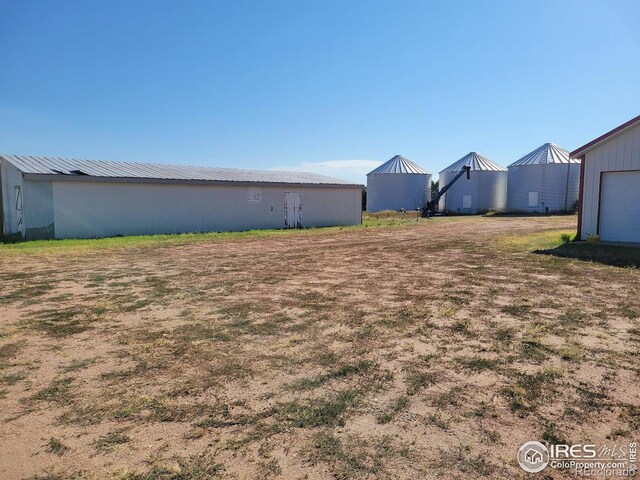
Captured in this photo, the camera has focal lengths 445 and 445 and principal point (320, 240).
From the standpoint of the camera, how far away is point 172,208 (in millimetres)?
21688

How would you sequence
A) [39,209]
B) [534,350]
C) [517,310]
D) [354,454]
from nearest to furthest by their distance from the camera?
[354,454] → [534,350] → [517,310] → [39,209]

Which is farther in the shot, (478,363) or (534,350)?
(534,350)

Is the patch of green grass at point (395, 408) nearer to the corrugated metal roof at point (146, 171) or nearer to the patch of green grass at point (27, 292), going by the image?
the patch of green grass at point (27, 292)

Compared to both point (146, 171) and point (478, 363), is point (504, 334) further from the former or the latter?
point (146, 171)

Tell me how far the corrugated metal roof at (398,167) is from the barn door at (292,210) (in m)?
20.3

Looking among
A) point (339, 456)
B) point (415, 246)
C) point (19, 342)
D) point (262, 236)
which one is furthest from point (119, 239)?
point (339, 456)

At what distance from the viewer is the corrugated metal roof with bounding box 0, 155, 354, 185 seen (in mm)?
19031

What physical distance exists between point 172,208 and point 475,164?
3220 cm

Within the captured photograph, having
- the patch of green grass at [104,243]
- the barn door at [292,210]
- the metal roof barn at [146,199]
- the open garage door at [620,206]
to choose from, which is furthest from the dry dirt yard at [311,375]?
the barn door at [292,210]

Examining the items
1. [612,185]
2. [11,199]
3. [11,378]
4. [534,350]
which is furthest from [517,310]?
[11,199]

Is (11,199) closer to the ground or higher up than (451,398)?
higher up

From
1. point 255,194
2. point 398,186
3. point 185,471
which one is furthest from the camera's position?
point 398,186

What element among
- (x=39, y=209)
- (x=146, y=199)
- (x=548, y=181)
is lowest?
(x=39, y=209)

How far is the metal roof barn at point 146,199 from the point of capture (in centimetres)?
1842
